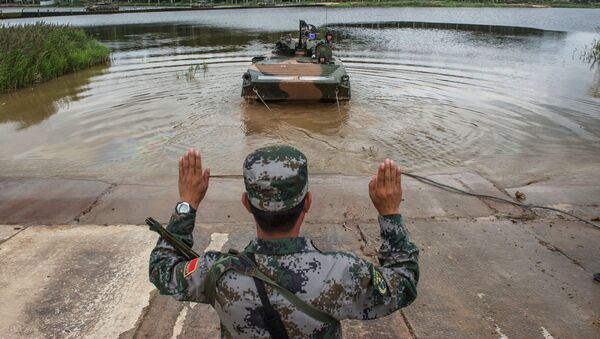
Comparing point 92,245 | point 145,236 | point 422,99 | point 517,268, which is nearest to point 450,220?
point 517,268

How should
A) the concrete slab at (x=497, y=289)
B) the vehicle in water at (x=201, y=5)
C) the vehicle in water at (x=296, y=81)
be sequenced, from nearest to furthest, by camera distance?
1. the concrete slab at (x=497, y=289)
2. the vehicle in water at (x=296, y=81)
3. the vehicle in water at (x=201, y=5)

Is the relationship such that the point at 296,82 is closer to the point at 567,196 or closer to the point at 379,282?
the point at 567,196

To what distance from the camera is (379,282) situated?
63.6 inches

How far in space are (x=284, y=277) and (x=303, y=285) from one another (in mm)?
66

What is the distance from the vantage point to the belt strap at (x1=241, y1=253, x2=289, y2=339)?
4.96 ft

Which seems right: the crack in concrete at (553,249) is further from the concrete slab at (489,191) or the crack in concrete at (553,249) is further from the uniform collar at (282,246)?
the uniform collar at (282,246)

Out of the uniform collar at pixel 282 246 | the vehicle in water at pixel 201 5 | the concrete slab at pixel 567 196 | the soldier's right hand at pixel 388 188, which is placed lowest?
the concrete slab at pixel 567 196

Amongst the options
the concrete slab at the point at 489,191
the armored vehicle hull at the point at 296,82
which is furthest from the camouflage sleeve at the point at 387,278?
the armored vehicle hull at the point at 296,82

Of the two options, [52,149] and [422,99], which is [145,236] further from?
[422,99]

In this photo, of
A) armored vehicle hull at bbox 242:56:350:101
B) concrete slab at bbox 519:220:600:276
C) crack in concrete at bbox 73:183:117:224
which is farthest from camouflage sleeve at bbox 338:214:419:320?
armored vehicle hull at bbox 242:56:350:101

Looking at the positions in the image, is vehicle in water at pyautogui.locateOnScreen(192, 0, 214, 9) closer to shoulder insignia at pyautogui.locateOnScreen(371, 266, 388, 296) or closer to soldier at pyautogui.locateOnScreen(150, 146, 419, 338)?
soldier at pyautogui.locateOnScreen(150, 146, 419, 338)

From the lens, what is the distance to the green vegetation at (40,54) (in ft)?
44.5

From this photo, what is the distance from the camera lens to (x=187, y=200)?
188 cm

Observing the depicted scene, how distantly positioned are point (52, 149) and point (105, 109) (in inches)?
118
